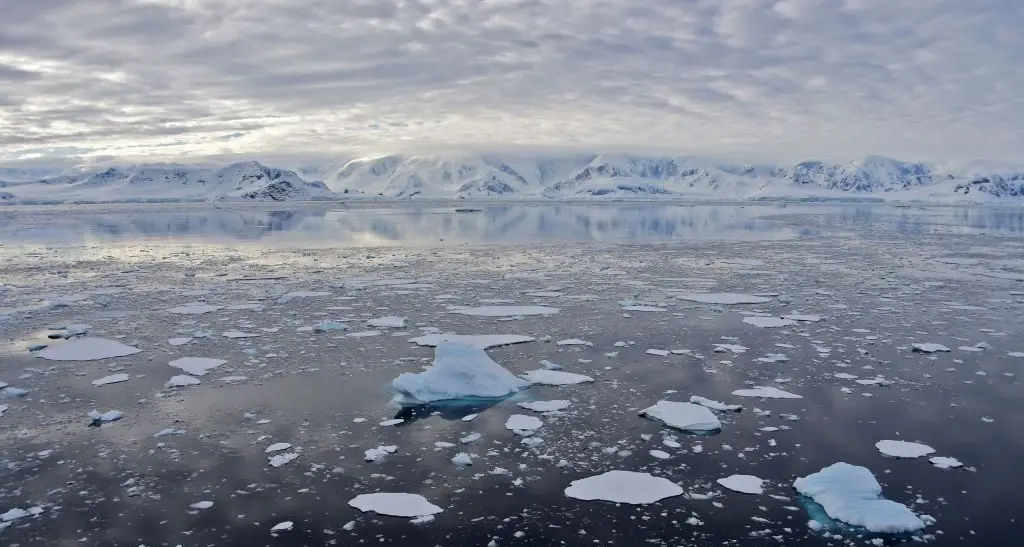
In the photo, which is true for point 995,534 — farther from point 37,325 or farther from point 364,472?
point 37,325

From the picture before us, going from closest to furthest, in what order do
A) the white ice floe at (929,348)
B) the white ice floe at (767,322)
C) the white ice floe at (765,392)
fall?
the white ice floe at (765,392) → the white ice floe at (929,348) → the white ice floe at (767,322)

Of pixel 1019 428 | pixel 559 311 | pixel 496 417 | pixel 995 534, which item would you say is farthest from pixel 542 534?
pixel 559 311

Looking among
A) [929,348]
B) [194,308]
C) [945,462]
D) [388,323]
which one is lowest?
[194,308]

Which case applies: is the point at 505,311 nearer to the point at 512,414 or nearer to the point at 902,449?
the point at 512,414

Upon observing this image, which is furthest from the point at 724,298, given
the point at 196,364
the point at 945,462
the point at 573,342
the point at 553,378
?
the point at 196,364

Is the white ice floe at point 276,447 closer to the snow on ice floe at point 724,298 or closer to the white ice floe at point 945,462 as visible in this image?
the white ice floe at point 945,462

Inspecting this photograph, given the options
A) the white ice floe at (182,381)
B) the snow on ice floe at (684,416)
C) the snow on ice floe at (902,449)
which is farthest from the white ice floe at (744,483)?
the white ice floe at (182,381)
